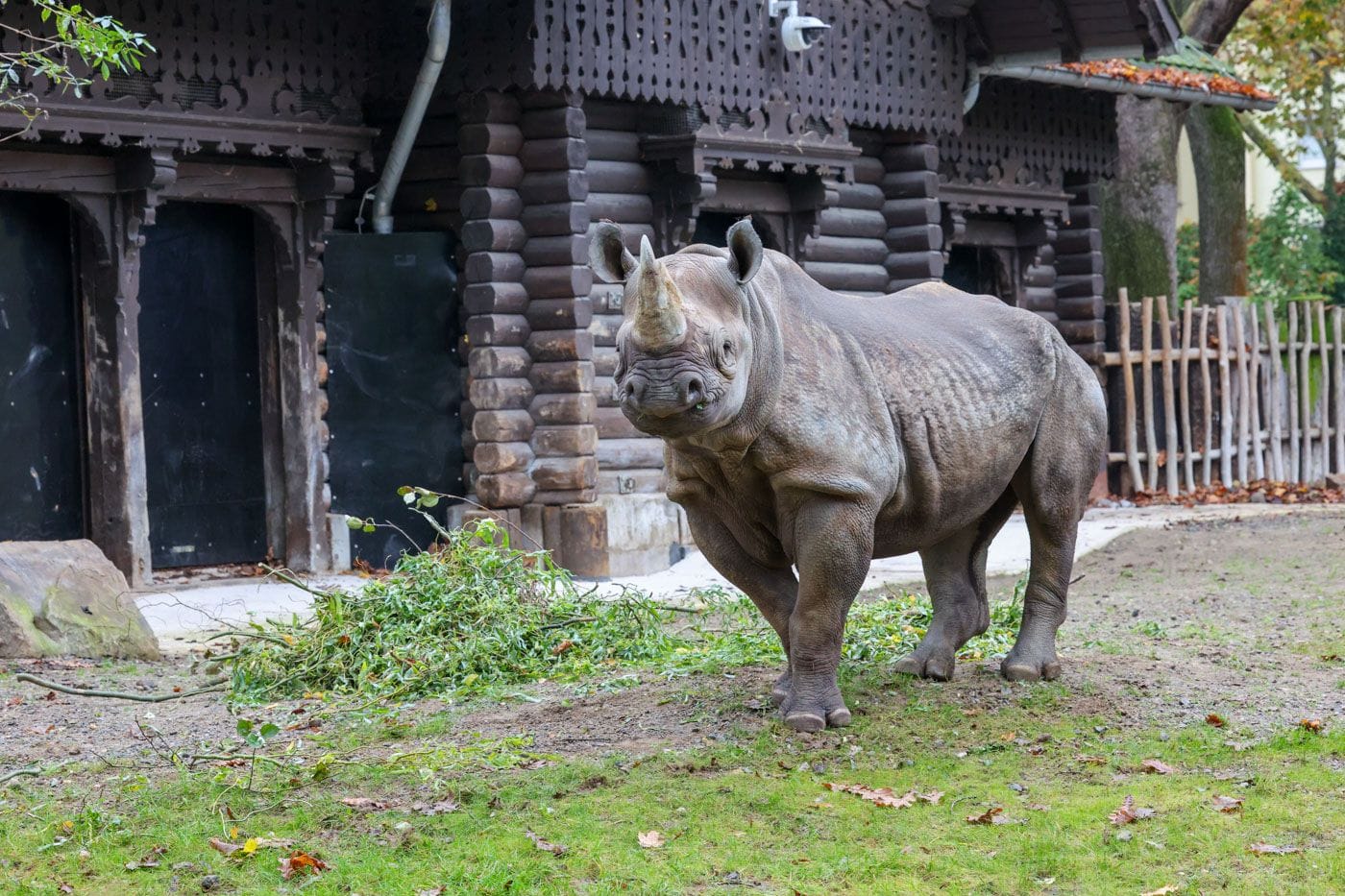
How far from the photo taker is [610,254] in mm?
6477

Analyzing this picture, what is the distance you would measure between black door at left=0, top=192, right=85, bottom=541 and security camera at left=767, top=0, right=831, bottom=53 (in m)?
5.49

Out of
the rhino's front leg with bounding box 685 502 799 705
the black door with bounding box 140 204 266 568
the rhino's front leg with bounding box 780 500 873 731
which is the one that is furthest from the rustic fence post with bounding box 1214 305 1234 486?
the rhino's front leg with bounding box 780 500 873 731

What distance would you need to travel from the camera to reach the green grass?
17.4 feet

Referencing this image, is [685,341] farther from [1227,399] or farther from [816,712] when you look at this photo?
[1227,399]

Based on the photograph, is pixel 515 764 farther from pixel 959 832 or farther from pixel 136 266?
pixel 136 266

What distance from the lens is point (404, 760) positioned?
6.48m

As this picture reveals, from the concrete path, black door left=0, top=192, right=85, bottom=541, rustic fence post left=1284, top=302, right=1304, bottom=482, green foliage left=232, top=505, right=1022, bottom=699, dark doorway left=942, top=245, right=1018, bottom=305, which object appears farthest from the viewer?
rustic fence post left=1284, top=302, right=1304, bottom=482

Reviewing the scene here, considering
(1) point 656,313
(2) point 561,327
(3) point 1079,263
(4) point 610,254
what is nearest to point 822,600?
(1) point 656,313

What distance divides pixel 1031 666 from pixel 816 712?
133 cm

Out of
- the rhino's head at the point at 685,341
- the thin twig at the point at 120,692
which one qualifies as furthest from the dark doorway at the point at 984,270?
the rhino's head at the point at 685,341

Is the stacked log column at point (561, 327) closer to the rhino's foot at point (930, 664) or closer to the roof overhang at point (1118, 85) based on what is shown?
the roof overhang at point (1118, 85)

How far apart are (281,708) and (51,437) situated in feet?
16.8

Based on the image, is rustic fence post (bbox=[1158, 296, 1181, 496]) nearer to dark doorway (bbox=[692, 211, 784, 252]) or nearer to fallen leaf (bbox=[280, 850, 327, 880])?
dark doorway (bbox=[692, 211, 784, 252])

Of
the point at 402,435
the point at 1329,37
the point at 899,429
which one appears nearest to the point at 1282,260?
the point at 1329,37
